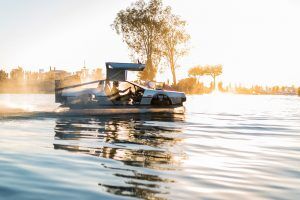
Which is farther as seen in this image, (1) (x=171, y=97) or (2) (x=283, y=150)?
(1) (x=171, y=97)

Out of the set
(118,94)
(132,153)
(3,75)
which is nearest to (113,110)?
(118,94)

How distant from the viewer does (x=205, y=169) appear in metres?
6.20

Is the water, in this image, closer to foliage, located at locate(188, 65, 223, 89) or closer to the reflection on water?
the reflection on water

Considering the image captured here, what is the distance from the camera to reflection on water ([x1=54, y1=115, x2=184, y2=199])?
194 inches

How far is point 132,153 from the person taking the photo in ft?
24.9

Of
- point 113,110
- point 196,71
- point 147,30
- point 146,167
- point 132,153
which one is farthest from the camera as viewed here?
point 196,71

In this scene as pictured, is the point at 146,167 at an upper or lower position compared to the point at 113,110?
lower

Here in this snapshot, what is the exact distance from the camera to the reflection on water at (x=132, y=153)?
4922mm

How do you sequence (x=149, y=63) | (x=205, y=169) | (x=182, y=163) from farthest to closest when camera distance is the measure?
(x=149, y=63) → (x=182, y=163) → (x=205, y=169)

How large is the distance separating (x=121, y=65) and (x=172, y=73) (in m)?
30.0

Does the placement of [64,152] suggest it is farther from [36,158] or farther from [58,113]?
[58,113]

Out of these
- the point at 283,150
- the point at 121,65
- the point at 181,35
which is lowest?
the point at 283,150

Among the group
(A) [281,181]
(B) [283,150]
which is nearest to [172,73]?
(B) [283,150]

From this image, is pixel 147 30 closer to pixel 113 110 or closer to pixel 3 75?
pixel 113 110
